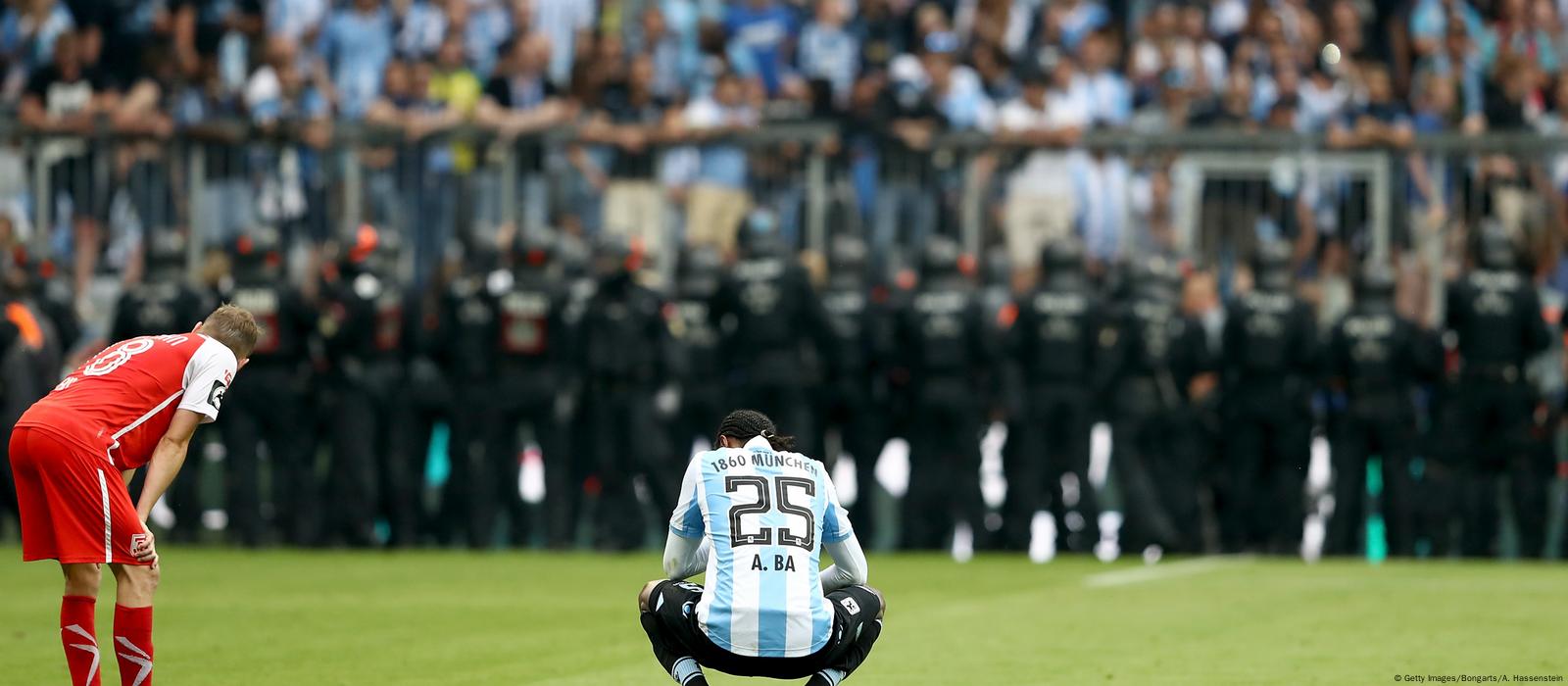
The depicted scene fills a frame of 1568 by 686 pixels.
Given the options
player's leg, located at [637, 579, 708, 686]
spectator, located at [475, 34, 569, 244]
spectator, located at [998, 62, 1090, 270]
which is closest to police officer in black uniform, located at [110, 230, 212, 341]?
spectator, located at [475, 34, 569, 244]

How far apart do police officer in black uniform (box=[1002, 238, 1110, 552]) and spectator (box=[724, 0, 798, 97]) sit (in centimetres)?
484

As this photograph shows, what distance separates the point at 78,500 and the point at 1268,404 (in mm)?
10919

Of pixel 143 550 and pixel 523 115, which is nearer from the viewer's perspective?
pixel 143 550

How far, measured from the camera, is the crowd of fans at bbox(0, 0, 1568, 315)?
63.8 ft

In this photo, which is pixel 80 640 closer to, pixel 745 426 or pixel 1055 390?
pixel 745 426

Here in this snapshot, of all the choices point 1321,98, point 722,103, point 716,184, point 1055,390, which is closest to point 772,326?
point 1055,390

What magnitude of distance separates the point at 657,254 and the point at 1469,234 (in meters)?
6.50

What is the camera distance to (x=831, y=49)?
21.8 meters

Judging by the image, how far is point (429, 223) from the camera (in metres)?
20.0

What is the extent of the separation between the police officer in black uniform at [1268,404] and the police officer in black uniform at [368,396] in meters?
6.31

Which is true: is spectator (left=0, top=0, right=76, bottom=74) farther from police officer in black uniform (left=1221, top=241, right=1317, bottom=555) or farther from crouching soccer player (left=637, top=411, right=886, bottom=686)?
crouching soccer player (left=637, top=411, right=886, bottom=686)

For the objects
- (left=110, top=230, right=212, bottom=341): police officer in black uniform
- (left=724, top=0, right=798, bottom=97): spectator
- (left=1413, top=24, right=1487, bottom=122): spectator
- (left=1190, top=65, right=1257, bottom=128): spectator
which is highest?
(left=724, top=0, right=798, bottom=97): spectator

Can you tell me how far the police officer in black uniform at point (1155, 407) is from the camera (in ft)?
58.3

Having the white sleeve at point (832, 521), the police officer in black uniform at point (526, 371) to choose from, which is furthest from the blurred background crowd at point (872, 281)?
the white sleeve at point (832, 521)
